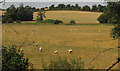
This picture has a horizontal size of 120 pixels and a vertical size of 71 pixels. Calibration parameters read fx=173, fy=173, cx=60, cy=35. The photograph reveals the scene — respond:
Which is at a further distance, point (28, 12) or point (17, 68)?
point (28, 12)

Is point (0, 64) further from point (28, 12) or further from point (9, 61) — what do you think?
point (28, 12)

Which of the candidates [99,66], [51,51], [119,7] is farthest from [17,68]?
[51,51]

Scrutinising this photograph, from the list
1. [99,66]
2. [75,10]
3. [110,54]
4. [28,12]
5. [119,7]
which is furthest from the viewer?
[75,10]

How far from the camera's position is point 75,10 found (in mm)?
79938

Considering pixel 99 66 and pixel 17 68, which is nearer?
pixel 17 68

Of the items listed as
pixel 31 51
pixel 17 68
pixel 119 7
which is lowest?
pixel 31 51

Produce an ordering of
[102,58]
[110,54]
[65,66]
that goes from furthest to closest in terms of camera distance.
Answer: 1. [110,54]
2. [102,58]
3. [65,66]

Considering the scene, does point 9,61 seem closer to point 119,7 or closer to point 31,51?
point 119,7

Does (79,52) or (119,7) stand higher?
(119,7)

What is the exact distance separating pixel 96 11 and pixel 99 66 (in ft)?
217

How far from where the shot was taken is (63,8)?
265ft

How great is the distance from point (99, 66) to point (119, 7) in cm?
536

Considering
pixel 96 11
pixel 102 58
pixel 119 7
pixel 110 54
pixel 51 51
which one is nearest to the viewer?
pixel 119 7

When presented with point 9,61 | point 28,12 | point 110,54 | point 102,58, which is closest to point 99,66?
point 102,58
